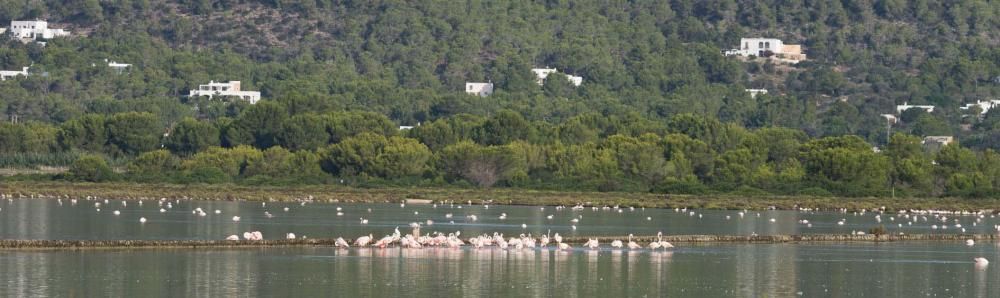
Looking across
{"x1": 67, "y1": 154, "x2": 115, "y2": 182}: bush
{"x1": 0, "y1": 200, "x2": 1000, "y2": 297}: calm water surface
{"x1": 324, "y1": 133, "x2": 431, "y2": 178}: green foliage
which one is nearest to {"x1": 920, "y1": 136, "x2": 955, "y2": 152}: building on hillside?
{"x1": 324, "y1": 133, "x2": 431, "y2": 178}: green foliage

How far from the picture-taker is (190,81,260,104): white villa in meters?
186

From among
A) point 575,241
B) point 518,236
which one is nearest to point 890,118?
point 518,236

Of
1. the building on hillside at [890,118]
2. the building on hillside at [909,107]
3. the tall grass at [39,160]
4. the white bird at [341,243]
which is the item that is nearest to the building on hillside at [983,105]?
the building on hillside at [909,107]

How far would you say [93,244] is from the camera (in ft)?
162

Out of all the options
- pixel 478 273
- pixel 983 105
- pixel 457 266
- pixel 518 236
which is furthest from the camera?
pixel 983 105

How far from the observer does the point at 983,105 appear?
7490 inches

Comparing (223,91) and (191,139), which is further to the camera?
(223,91)

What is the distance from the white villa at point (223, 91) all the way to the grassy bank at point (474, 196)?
8147 cm

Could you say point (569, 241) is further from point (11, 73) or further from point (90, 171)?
point (11, 73)

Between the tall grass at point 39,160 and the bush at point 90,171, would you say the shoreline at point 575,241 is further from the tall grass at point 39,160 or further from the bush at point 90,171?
the tall grass at point 39,160

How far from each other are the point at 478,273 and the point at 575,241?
1242 centimetres

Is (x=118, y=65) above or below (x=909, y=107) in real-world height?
above

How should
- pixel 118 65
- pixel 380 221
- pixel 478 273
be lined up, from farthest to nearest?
1. pixel 118 65
2. pixel 380 221
3. pixel 478 273

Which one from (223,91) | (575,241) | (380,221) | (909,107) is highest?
(223,91)
